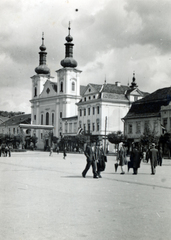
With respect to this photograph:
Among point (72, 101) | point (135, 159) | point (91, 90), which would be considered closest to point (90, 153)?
point (135, 159)

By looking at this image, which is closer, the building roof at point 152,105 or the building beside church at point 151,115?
the building beside church at point 151,115

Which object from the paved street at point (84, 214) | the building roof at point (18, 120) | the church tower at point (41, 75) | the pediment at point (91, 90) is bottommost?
the paved street at point (84, 214)

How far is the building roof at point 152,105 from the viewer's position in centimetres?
5041

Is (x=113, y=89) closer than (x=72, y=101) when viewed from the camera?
Yes

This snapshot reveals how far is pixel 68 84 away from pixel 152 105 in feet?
119

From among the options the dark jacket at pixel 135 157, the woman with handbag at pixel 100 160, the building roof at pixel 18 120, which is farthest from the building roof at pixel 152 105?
the building roof at pixel 18 120

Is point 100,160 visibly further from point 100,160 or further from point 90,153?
point 90,153

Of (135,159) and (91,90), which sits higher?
(91,90)

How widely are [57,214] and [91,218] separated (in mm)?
668

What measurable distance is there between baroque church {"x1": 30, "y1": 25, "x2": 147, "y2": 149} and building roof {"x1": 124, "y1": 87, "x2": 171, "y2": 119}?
4703mm

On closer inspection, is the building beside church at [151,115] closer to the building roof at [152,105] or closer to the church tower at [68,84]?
the building roof at [152,105]

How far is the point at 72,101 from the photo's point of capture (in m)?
86.1

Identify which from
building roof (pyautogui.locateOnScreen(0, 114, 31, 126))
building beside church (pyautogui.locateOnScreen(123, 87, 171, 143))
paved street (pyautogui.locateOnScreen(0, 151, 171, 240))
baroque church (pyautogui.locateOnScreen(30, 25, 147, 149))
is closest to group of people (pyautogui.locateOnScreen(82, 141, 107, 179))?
paved street (pyautogui.locateOnScreen(0, 151, 171, 240))

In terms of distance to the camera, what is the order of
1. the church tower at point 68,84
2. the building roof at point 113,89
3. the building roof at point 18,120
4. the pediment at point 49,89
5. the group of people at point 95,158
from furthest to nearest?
1. the building roof at point 18,120
2. the pediment at point 49,89
3. the church tower at point 68,84
4. the building roof at point 113,89
5. the group of people at point 95,158
